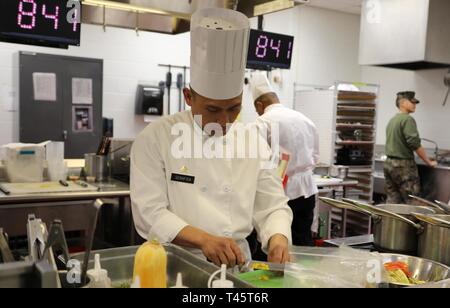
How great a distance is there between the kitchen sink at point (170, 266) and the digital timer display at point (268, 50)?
328 cm

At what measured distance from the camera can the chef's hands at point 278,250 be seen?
4.99ft

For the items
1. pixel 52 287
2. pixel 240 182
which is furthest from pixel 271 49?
pixel 52 287

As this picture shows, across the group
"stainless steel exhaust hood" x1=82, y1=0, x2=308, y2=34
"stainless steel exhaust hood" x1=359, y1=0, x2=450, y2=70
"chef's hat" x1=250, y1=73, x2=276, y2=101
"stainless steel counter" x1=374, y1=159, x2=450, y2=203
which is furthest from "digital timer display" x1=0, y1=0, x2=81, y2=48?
"stainless steel counter" x1=374, y1=159, x2=450, y2=203

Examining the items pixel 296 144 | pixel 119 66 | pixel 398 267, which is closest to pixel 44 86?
pixel 119 66

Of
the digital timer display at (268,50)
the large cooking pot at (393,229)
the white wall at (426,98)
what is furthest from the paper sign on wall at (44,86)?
the white wall at (426,98)

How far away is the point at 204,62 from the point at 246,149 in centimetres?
38

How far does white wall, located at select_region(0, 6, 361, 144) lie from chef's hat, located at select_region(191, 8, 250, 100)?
2.41 metres

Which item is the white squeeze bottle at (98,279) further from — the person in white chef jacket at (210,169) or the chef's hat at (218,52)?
the chef's hat at (218,52)

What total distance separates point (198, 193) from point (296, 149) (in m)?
2.36

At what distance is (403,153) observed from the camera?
20.0 ft

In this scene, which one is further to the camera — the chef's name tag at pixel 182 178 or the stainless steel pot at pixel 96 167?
the stainless steel pot at pixel 96 167

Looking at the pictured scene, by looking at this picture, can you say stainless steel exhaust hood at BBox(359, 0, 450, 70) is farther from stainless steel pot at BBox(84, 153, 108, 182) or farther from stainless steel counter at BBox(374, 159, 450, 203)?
stainless steel pot at BBox(84, 153, 108, 182)

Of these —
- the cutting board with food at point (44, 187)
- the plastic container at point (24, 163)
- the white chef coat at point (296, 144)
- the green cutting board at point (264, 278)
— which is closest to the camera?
the green cutting board at point (264, 278)

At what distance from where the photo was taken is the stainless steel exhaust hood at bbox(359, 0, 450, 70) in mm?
5418
